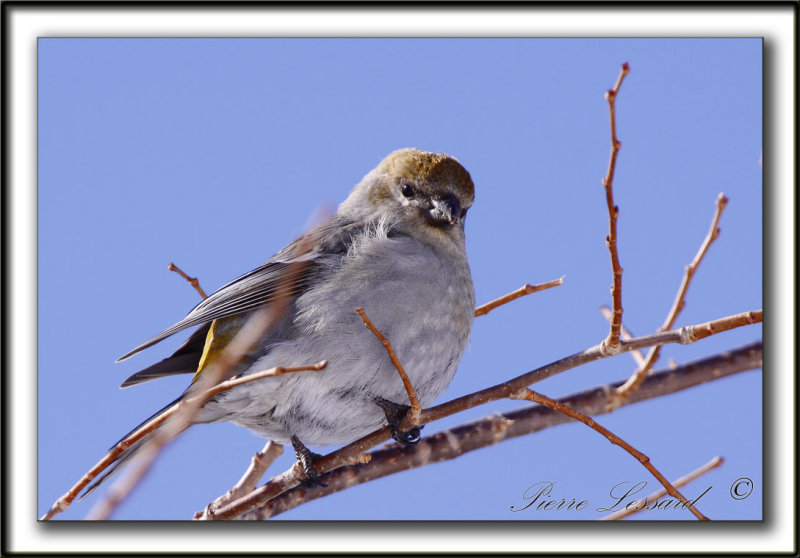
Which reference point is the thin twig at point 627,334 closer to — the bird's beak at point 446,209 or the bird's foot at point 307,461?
the bird's beak at point 446,209

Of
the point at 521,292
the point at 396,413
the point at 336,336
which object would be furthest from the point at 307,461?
the point at 521,292

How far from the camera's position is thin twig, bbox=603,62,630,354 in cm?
241

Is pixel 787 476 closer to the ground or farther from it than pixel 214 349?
closer to the ground

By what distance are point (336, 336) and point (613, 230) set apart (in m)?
1.63

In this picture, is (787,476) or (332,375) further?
(332,375)

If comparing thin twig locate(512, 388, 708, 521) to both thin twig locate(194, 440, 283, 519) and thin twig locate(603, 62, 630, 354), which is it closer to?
thin twig locate(603, 62, 630, 354)

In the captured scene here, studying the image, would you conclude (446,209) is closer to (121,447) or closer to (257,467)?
(257,467)

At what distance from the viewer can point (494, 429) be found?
158 inches

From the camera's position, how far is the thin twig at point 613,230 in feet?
7.91

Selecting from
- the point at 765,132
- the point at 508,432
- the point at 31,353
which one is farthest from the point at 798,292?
the point at 31,353

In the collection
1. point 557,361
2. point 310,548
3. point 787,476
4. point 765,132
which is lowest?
point 310,548

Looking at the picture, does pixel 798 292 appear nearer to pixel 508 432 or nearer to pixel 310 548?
pixel 508 432

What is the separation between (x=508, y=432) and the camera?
4023 millimetres

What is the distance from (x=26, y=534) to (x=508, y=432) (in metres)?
2.21
